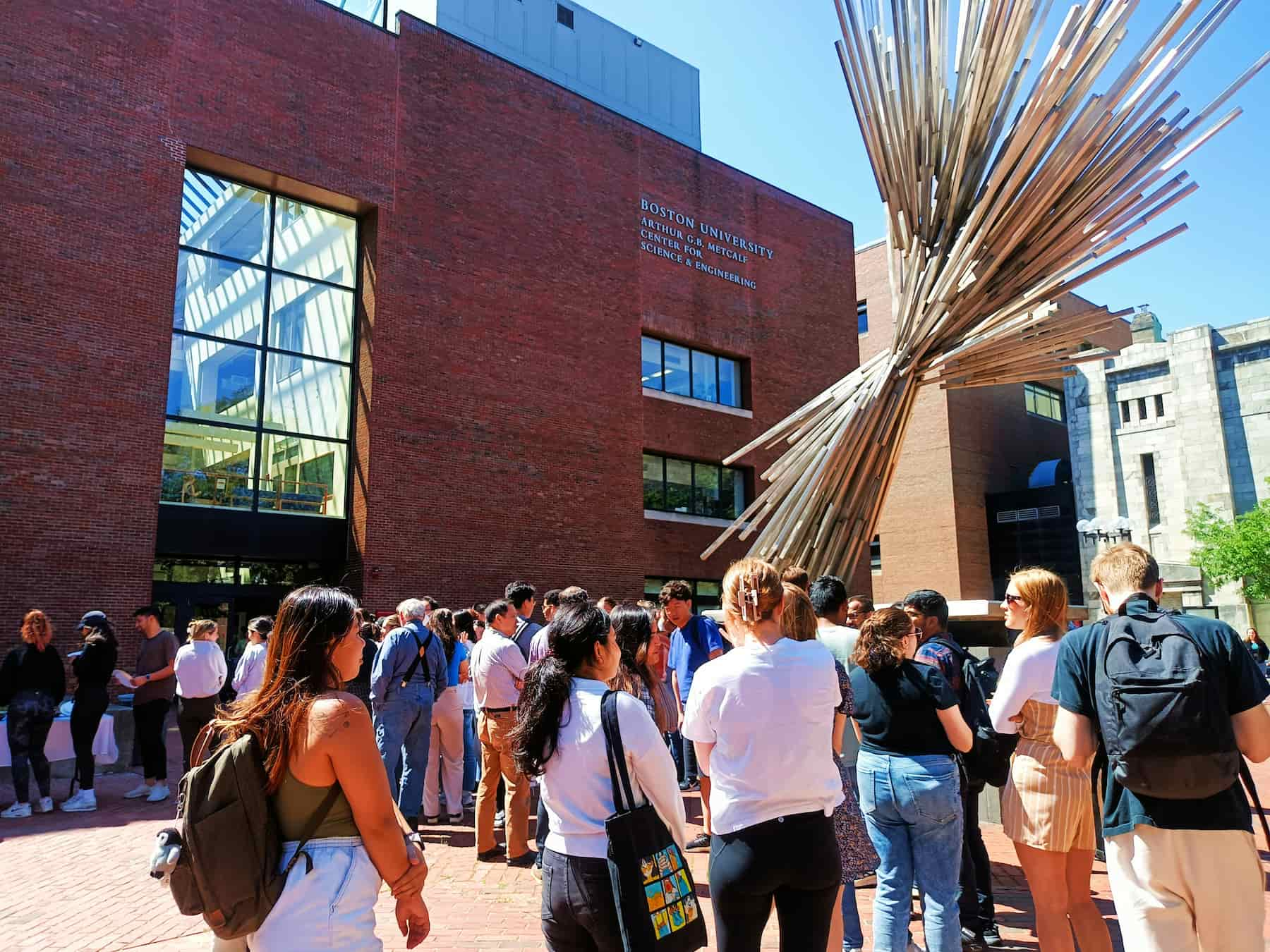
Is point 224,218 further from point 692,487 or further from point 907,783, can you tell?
point 907,783

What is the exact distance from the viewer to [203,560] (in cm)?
1587

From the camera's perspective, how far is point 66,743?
8156mm

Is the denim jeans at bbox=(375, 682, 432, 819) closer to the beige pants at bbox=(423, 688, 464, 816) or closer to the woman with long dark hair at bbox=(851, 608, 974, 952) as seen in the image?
the beige pants at bbox=(423, 688, 464, 816)

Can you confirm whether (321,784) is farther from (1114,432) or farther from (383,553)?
(1114,432)

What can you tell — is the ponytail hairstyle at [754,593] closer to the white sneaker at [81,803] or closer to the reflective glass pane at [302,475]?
the white sneaker at [81,803]

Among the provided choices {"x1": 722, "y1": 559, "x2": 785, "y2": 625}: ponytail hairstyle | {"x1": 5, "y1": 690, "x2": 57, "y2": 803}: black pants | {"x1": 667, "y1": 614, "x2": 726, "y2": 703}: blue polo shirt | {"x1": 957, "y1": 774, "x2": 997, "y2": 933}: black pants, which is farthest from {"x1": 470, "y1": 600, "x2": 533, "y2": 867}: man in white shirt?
{"x1": 5, "y1": 690, "x2": 57, "y2": 803}: black pants

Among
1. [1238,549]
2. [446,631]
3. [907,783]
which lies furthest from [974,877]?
[1238,549]

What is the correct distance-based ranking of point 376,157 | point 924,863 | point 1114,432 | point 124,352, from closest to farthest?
1. point 924,863
2. point 124,352
3. point 376,157
4. point 1114,432

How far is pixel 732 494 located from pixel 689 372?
323cm

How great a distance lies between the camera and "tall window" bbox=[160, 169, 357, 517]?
52.2ft

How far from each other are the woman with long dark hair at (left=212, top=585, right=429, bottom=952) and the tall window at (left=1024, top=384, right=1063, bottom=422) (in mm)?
36232

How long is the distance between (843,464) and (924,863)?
516 centimetres

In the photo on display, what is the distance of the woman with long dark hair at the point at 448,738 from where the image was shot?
721 centimetres

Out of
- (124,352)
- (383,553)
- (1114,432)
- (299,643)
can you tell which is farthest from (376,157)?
(1114,432)
